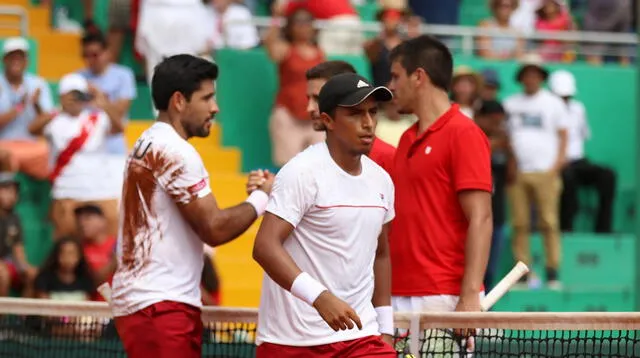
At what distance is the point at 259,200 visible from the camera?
26.5 feet

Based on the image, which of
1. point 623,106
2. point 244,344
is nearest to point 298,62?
point 623,106

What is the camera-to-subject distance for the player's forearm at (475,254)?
326 inches

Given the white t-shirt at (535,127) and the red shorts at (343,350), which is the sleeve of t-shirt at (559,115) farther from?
the red shorts at (343,350)

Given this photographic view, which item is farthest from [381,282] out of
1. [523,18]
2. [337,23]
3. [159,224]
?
[523,18]

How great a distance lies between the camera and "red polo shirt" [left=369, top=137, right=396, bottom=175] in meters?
8.84

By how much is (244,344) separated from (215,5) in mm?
8570

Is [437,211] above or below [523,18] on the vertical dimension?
below

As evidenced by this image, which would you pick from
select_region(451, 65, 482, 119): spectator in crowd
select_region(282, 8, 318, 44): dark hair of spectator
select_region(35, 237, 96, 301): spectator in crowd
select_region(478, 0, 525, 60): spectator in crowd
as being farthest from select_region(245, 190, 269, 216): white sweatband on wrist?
select_region(478, 0, 525, 60): spectator in crowd

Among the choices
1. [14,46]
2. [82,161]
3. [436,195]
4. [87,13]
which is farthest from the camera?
[87,13]

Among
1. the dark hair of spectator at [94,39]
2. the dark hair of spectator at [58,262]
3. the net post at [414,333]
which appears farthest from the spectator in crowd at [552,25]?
the net post at [414,333]

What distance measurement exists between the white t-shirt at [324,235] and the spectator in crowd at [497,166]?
7.68 metres

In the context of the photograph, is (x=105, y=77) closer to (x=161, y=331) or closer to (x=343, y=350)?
(x=161, y=331)

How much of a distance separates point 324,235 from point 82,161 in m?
7.44

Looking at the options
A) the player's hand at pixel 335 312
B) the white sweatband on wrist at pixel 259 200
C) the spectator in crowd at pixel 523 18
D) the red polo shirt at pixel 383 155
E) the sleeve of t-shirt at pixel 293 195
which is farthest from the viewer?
the spectator in crowd at pixel 523 18
